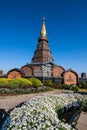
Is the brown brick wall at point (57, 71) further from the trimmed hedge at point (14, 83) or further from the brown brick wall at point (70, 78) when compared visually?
the trimmed hedge at point (14, 83)

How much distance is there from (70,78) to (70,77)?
0.72 feet

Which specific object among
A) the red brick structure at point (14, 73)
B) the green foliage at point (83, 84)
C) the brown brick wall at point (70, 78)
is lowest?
the green foliage at point (83, 84)

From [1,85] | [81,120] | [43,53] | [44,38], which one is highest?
[44,38]

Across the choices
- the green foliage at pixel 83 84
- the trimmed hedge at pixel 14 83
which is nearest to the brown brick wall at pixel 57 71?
the green foliage at pixel 83 84

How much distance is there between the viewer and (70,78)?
37281 millimetres

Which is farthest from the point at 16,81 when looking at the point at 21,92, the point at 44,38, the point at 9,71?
the point at 44,38

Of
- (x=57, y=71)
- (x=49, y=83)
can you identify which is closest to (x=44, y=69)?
(x=57, y=71)

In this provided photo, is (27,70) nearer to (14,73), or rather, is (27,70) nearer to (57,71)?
(14,73)

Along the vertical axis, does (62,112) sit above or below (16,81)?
below

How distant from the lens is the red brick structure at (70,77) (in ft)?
122

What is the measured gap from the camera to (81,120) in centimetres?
950

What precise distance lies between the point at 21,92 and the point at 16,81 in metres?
3.47

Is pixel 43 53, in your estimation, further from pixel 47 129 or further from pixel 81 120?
pixel 47 129

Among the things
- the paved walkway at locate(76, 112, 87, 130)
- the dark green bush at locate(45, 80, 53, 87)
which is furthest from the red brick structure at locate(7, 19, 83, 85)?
the paved walkway at locate(76, 112, 87, 130)
